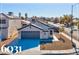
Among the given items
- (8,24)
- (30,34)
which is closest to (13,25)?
(8,24)

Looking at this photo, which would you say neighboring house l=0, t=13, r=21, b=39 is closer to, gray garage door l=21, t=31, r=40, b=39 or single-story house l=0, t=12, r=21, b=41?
single-story house l=0, t=12, r=21, b=41

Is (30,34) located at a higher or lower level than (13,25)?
lower

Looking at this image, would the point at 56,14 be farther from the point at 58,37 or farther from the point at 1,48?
the point at 1,48

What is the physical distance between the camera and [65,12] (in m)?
6.25

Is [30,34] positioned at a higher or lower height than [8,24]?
lower

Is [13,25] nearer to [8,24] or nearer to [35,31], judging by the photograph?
[8,24]

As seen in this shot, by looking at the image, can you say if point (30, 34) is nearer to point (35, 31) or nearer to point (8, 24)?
point (35, 31)

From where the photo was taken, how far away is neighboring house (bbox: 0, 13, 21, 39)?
6.22 m

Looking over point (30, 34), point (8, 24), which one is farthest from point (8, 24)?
point (30, 34)

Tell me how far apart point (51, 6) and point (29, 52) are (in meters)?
0.60

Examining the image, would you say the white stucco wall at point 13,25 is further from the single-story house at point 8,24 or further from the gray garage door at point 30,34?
the gray garage door at point 30,34

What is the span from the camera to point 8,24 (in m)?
6.24

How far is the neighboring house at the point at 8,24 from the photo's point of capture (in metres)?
6.22
